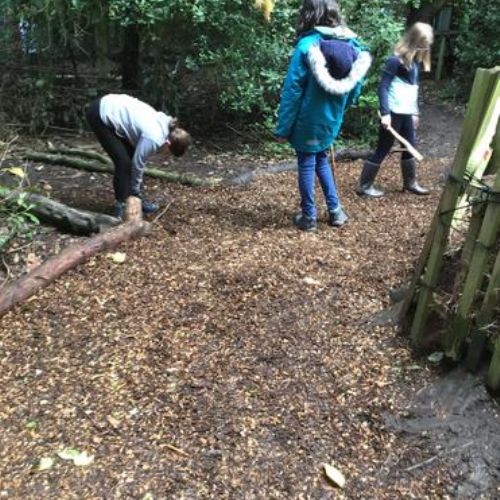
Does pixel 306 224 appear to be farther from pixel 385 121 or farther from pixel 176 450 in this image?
pixel 176 450

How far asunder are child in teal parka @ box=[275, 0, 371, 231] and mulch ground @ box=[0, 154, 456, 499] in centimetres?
55

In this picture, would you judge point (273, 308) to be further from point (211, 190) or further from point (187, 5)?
point (187, 5)

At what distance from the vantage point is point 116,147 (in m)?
4.75

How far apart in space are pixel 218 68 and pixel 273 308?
14.4 ft

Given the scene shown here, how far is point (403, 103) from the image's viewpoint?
5457 millimetres

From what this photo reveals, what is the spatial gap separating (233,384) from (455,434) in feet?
3.40

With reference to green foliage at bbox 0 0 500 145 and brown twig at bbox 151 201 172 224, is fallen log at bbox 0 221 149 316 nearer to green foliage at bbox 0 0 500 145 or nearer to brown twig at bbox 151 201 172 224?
brown twig at bbox 151 201 172 224

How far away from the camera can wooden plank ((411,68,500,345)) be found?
106 inches

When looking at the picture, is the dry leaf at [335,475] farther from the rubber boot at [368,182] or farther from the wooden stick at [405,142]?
the rubber boot at [368,182]

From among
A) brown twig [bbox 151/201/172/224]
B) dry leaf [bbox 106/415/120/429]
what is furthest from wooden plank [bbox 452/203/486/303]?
brown twig [bbox 151/201/172/224]

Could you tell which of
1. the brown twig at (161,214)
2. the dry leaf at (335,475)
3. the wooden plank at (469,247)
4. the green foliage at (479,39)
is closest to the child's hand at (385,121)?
the brown twig at (161,214)

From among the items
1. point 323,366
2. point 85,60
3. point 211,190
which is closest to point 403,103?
point 211,190

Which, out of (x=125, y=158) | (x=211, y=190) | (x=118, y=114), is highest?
(x=118, y=114)

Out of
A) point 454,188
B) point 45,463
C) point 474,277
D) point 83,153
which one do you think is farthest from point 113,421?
point 83,153
